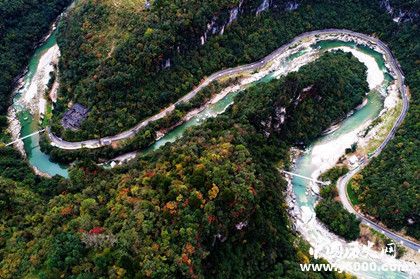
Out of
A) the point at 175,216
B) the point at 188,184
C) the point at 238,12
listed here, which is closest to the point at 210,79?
the point at 238,12

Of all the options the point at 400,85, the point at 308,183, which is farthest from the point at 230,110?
the point at 400,85

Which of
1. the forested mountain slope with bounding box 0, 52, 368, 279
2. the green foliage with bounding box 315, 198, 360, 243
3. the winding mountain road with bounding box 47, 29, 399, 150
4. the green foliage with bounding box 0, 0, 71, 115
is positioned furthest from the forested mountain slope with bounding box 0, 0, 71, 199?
the green foliage with bounding box 315, 198, 360, 243

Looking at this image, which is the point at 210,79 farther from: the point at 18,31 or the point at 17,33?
the point at 18,31

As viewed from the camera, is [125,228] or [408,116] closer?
[125,228]

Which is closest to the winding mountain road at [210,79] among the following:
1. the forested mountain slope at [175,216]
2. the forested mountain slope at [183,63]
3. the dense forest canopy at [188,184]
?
the forested mountain slope at [183,63]

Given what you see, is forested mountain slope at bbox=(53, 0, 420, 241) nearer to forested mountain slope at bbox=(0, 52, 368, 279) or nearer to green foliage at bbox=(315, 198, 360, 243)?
green foliage at bbox=(315, 198, 360, 243)

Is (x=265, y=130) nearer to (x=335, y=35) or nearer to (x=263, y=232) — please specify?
(x=263, y=232)
